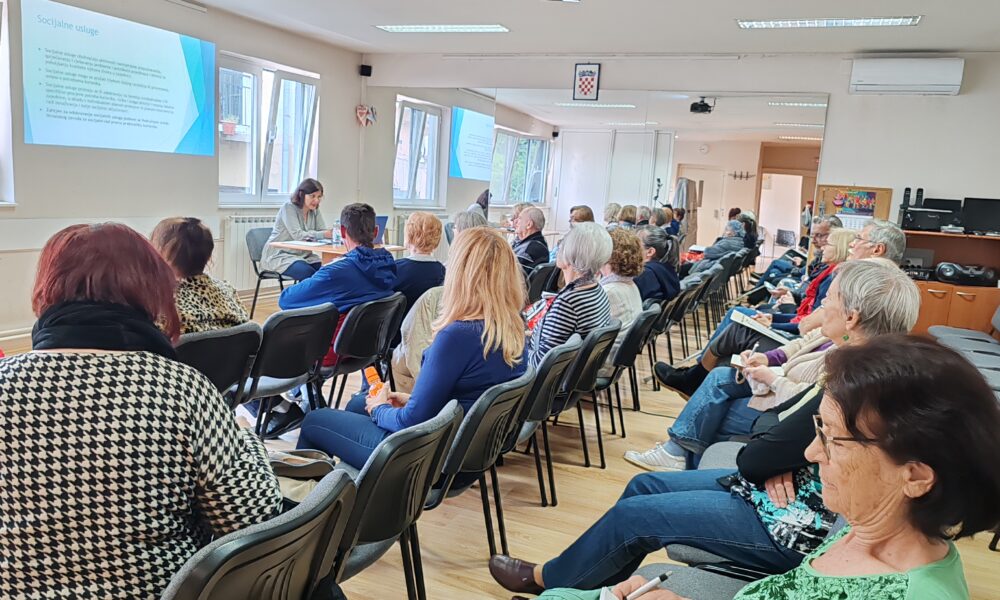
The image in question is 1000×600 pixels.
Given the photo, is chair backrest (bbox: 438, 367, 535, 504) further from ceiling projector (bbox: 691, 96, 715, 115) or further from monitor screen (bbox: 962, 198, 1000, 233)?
ceiling projector (bbox: 691, 96, 715, 115)

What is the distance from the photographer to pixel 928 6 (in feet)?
16.6

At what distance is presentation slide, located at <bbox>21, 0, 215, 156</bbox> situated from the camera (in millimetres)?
5355

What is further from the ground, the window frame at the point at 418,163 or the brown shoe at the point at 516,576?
the window frame at the point at 418,163

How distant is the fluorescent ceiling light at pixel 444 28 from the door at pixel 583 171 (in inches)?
77.8

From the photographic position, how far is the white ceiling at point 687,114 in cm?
737

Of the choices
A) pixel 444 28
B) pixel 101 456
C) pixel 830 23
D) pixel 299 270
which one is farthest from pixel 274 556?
pixel 444 28

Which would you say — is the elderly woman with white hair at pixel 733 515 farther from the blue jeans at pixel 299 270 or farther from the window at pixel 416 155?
the window at pixel 416 155

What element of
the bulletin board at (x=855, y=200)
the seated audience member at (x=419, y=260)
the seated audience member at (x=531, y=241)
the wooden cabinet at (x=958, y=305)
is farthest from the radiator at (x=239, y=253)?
the wooden cabinet at (x=958, y=305)

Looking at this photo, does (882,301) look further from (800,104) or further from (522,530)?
(800,104)

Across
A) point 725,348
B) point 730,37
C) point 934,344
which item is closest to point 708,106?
point 730,37

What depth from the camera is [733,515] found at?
6.24 ft

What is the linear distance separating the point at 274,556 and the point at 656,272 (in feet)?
15.0

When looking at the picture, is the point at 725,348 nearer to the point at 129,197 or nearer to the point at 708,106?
the point at 708,106

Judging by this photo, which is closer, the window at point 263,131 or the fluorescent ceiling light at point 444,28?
the fluorescent ceiling light at point 444,28
